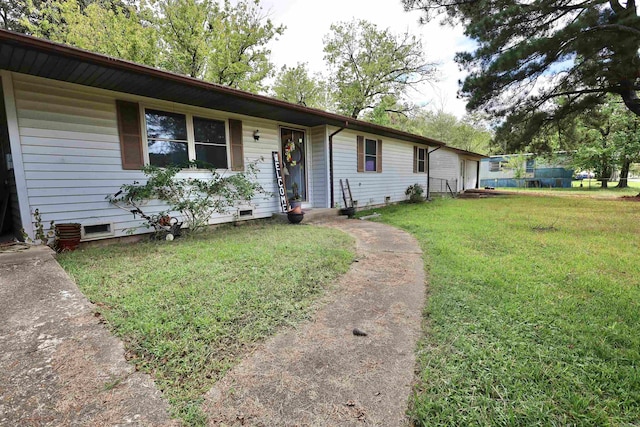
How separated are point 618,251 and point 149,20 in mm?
18254

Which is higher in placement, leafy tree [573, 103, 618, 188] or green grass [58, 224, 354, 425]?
leafy tree [573, 103, 618, 188]

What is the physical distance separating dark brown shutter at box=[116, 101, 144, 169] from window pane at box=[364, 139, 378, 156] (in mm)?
6444

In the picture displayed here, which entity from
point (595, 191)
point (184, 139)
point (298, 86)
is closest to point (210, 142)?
point (184, 139)

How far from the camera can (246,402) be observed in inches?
54.7

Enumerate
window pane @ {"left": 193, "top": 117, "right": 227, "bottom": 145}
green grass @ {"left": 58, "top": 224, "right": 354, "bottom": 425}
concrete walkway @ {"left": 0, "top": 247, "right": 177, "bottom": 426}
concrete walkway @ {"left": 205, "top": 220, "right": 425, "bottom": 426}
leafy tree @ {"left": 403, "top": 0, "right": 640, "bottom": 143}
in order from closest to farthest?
concrete walkway @ {"left": 0, "top": 247, "right": 177, "bottom": 426} → concrete walkway @ {"left": 205, "top": 220, "right": 425, "bottom": 426} → green grass @ {"left": 58, "top": 224, "right": 354, "bottom": 425} → window pane @ {"left": 193, "top": 117, "right": 227, "bottom": 145} → leafy tree @ {"left": 403, "top": 0, "right": 640, "bottom": 143}

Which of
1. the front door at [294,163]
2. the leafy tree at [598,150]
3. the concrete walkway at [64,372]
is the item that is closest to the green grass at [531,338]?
the concrete walkway at [64,372]

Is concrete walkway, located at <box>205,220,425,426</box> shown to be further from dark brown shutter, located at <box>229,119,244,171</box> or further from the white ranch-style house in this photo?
dark brown shutter, located at <box>229,119,244,171</box>

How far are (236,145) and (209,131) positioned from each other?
0.61 m

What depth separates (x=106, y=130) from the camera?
14.5ft

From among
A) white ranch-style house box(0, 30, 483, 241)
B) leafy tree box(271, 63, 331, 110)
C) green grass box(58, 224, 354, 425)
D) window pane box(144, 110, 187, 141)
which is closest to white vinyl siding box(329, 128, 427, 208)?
white ranch-style house box(0, 30, 483, 241)

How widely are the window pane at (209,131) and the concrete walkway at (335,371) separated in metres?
4.46

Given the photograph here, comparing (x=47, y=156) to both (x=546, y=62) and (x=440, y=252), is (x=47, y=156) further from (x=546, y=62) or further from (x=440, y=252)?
(x=546, y=62)

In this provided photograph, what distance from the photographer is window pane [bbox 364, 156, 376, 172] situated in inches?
363

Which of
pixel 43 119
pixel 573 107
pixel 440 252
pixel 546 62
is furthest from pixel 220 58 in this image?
pixel 573 107
